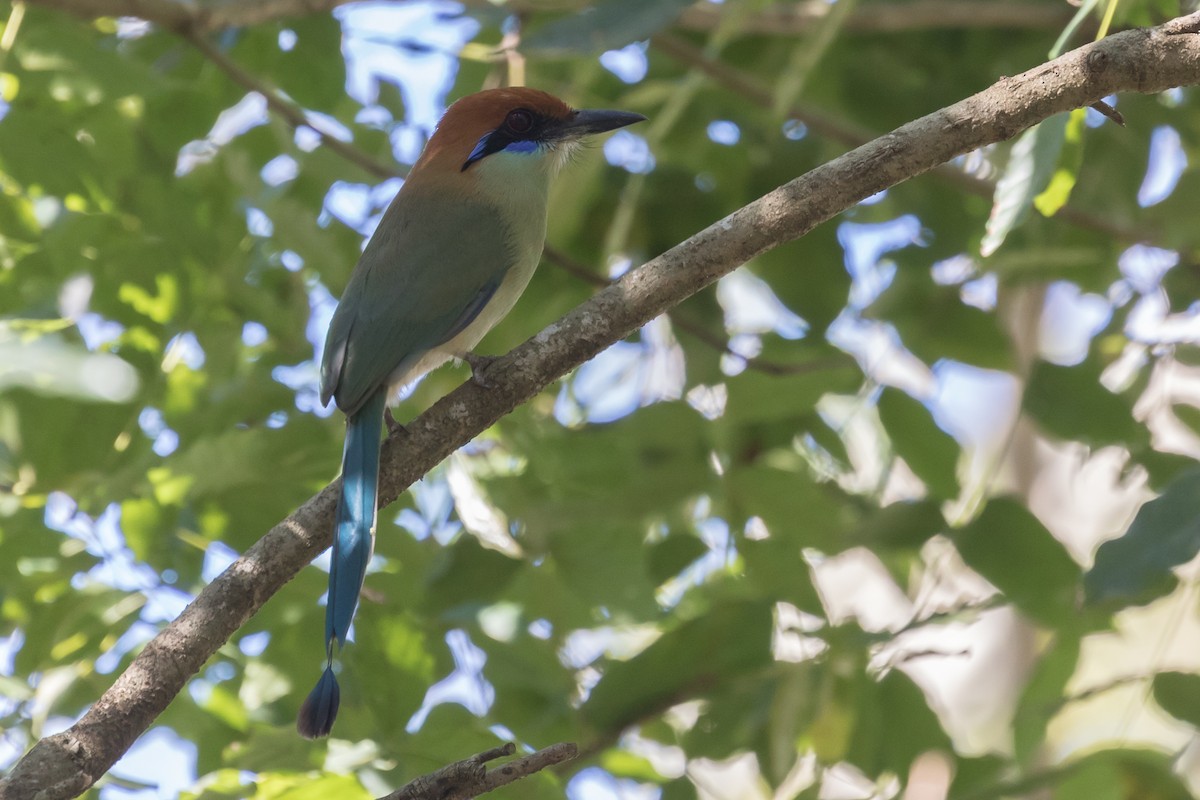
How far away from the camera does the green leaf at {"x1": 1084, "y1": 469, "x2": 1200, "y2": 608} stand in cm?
192

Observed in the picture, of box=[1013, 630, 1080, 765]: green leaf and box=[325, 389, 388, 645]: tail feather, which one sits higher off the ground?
box=[325, 389, 388, 645]: tail feather

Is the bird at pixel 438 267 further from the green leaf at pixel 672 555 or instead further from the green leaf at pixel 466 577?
the green leaf at pixel 672 555

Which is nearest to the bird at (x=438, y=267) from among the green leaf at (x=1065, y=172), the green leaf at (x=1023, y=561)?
the green leaf at (x=1065, y=172)

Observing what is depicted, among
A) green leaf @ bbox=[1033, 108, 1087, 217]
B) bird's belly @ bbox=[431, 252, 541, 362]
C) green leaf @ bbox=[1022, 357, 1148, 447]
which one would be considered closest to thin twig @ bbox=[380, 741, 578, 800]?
green leaf @ bbox=[1033, 108, 1087, 217]

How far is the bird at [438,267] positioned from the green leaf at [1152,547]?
1065 mm

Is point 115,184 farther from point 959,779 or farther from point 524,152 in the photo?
point 959,779

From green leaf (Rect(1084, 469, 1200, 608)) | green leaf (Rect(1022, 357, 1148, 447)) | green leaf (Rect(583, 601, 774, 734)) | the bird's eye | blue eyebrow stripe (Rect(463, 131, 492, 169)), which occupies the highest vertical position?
green leaf (Rect(1084, 469, 1200, 608))

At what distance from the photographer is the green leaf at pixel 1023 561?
262 cm

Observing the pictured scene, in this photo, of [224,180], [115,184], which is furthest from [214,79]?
[115,184]

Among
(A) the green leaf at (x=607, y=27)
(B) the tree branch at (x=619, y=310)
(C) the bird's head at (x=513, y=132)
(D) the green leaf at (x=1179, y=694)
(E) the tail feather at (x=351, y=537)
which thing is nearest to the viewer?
(B) the tree branch at (x=619, y=310)

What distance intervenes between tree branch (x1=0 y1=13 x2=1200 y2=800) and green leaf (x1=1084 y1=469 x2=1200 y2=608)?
64 centimetres

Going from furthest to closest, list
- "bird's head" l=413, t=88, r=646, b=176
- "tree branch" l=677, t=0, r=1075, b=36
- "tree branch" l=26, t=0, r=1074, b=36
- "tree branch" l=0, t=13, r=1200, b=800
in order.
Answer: "tree branch" l=677, t=0, r=1075, b=36
"bird's head" l=413, t=88, r=646, b=176
"tree branch" l=26, t=0, r=1074, b=36
"tree branch" l=0, t=13, r=1200, b=800

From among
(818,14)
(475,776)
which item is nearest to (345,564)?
(475,776)

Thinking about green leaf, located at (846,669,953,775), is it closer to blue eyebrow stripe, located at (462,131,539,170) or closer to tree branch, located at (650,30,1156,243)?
tree branch, located at (650,30,1156,243)
